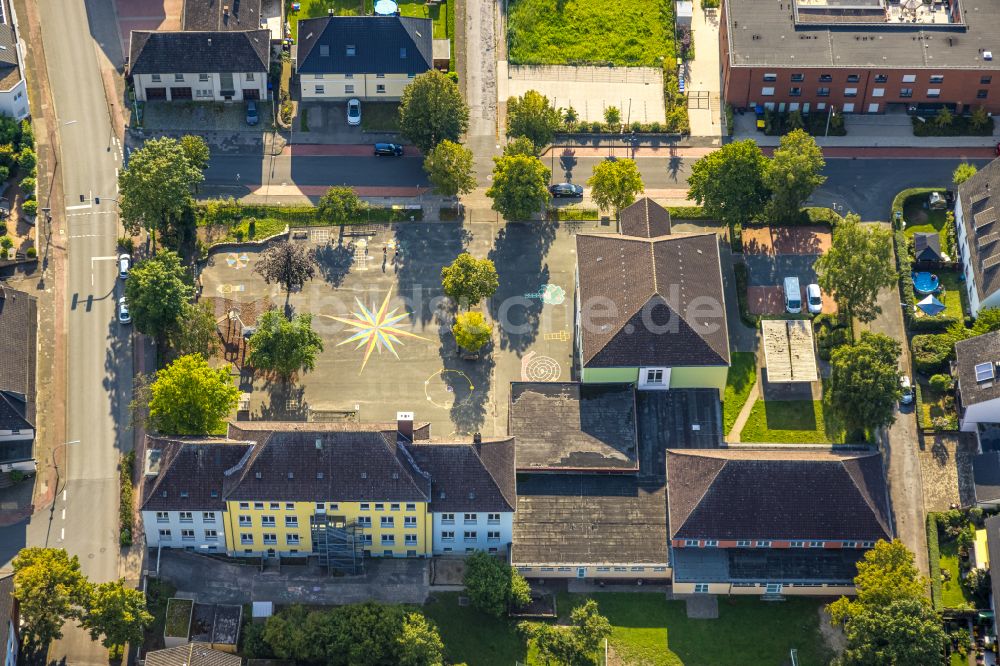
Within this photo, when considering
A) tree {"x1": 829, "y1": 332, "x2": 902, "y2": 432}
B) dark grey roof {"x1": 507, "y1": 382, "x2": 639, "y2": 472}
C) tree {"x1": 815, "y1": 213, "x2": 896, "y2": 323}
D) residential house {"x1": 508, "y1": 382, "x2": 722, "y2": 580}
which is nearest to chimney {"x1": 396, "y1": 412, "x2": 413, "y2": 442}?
dark grey roof {"x1": 507, "y1": 382, "x2": 639, "y2": 472}

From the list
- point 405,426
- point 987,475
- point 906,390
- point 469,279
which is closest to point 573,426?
point 405,426

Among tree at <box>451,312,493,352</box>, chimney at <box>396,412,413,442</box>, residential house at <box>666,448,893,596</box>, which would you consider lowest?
residential house at <box>666,448,893,596</box>

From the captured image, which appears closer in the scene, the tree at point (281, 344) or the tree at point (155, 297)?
the tree at point (281, 344)

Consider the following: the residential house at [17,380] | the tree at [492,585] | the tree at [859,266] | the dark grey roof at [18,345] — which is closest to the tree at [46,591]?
the residential house at [17,380]

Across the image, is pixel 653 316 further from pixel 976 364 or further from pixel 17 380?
pixel 17 380

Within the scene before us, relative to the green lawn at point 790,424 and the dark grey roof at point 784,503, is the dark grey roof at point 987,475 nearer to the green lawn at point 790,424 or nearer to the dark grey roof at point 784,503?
the dark grey roof at point 784,503

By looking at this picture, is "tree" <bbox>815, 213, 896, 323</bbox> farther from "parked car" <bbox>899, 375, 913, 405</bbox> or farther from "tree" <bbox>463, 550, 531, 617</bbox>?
"tree" <bbox>463, 550, 531, 617</bbox>
